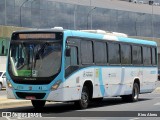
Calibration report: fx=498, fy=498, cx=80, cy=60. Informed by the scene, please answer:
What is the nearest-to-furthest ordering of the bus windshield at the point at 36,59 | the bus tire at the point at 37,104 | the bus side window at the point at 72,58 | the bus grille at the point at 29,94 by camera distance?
the bus grille at the point at 29,94
the bus windshield at the point at 36,59
the bus side window at the point at 72,58
the bus tire at the point at 37,104

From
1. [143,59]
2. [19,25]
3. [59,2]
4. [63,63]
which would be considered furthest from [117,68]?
[59,2]

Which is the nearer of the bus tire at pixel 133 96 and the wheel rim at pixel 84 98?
the wheel rim at pixel 84 98

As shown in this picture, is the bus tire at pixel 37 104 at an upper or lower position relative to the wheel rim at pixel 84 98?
lower

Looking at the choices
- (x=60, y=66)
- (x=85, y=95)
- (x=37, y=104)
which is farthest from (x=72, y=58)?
(x=37, y=104)

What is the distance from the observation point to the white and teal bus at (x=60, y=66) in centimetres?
1792

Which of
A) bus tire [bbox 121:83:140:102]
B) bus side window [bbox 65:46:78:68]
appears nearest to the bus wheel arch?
bus side window [bbox 65:46:78:68]

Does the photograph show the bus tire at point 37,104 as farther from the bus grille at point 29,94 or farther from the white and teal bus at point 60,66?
the bus grille at point 29,94

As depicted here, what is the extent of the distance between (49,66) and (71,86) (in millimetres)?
1182

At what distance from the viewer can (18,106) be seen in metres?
21.0

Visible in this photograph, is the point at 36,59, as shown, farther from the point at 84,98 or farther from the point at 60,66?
the point at 84,98

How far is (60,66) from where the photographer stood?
58.9ft

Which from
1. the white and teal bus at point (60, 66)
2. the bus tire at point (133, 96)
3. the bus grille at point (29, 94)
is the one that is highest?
the white and teal bus at point (60, 66)

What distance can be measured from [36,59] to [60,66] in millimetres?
950

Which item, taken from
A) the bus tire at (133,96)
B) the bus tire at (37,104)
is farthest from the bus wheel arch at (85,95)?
the bus tire at (133,96)
